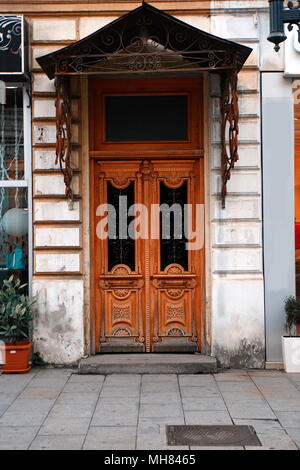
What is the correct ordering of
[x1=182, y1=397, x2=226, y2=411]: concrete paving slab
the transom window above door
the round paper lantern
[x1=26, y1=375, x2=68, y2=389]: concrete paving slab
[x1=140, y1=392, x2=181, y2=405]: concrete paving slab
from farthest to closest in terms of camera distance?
1. the transom window above door
2. the round paper lantern
3. [x1=26, y1=375, x2=68, y2=389]: concrete paving slab
4. [x1=140, y1=392, x2=181, y2=405]: concrete paving slab
5. [x1=182, y1=397, x2=226, y2=411]: concrete paving slab

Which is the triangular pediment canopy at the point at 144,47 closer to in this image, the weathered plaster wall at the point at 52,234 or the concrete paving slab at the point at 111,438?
the weathered plaster wall at the point at 52,234

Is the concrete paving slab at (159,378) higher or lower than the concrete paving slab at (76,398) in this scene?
higher

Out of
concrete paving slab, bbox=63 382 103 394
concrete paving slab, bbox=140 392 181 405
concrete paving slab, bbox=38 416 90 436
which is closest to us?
concrete paving slab, bbox=38 416 90 436

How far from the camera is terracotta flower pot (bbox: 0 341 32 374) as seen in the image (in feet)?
32.2

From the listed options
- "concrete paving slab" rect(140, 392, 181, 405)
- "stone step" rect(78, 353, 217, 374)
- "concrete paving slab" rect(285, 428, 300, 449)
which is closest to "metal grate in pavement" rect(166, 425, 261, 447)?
"concrete paving slab" rect(285, 428, 300, 449)

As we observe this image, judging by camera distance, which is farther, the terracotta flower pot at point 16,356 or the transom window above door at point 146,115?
the transom window above door at point 146,115

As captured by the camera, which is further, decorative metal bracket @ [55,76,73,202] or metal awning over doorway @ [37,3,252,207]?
decorative metal bracket @ [55,76,73,202]

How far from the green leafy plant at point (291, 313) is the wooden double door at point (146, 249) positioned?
4.34 ft

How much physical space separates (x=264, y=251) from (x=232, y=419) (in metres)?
3.17

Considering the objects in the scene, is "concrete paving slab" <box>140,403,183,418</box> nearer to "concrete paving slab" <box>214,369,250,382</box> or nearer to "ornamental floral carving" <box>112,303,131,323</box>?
"concrete paving slab" <box>214,369,250,382</box>

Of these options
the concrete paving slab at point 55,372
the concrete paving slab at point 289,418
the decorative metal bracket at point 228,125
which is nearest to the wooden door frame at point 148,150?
the decorative metal bracket at point 228,125

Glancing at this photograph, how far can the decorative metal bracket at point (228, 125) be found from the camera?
30.6 feet

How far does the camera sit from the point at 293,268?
1023cm
